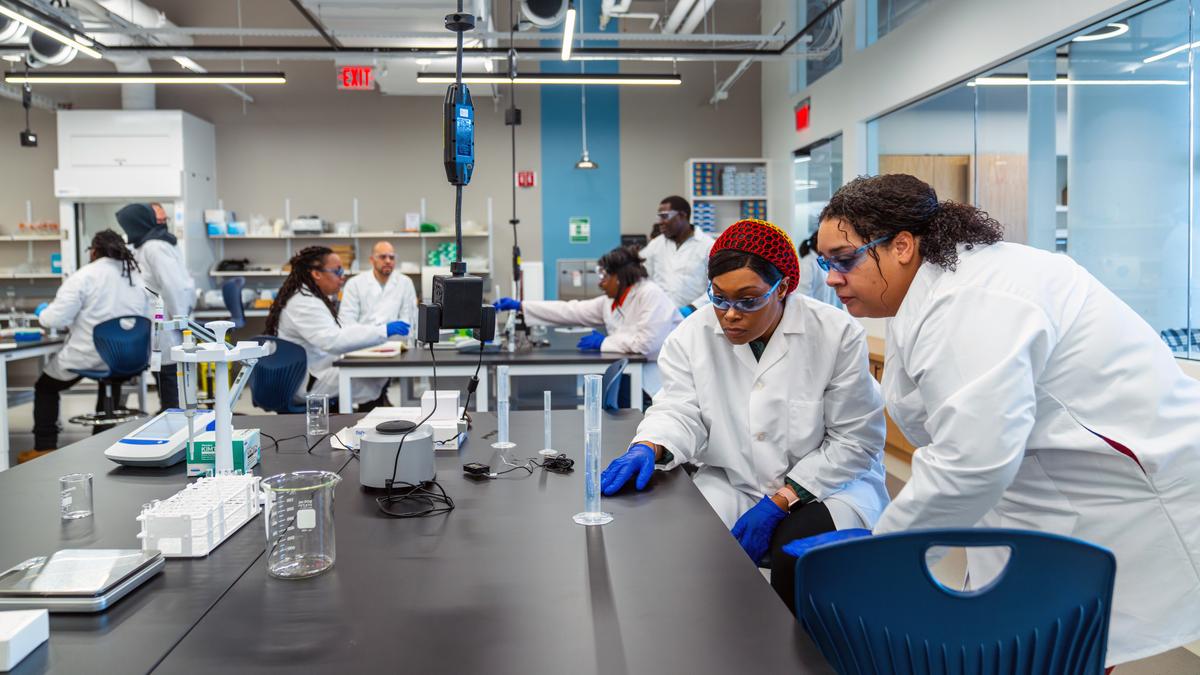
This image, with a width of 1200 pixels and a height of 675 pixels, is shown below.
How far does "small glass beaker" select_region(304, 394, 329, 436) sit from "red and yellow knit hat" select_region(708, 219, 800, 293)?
111 cm

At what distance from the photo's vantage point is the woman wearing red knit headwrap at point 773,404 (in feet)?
5.98

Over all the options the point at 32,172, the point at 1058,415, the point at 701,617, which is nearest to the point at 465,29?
the point at 701,617

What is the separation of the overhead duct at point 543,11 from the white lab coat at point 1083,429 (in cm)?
438

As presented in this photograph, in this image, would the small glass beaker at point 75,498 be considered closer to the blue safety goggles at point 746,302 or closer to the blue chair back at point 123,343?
the blue safety goggles at point 746,302

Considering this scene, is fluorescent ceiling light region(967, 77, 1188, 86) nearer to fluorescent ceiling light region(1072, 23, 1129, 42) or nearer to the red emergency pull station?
fluorescent ceiling light region(1072, 23, 1129, 42)

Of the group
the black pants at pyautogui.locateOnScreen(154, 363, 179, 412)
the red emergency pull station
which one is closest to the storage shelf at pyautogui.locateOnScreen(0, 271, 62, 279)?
the black pants at pyautogui.locateOnScreen(154, 363, 179, 412)

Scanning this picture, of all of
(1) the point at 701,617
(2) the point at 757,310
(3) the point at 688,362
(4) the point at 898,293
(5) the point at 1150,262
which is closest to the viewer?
(1) the point at 701,617

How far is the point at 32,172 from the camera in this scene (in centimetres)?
758

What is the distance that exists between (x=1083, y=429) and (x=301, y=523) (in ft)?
4.21

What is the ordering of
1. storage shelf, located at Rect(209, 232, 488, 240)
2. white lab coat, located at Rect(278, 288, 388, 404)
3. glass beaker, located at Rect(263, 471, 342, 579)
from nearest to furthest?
glass beaker, located at Rect(263, 471, 342, 579)
white lab coat, located at Rect(278, 288, 388, 404)
storage shelf, located at Rect(209, 232, 488, 240)

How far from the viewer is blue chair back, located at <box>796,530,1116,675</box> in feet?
3.01

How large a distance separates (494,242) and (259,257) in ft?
7.62

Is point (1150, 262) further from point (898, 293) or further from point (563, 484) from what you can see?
point (563, 484)

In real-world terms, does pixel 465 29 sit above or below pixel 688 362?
above
